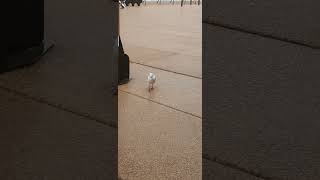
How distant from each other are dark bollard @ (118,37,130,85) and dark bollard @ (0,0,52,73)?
0.18 m

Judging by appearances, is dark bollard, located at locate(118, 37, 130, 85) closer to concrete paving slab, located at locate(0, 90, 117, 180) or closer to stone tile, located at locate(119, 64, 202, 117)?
stone tile, located at locate(119, 64, 202, 117)

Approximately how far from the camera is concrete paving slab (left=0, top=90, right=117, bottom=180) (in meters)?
0.98

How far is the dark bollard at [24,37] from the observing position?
105cm

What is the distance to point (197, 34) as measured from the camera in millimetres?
943
